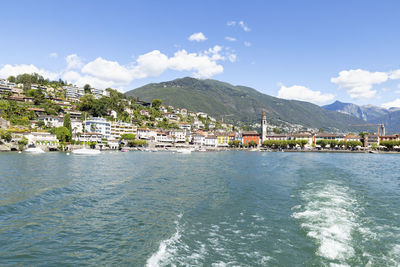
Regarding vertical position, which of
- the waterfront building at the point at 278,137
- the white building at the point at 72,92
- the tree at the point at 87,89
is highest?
the tree at the point at 87,89

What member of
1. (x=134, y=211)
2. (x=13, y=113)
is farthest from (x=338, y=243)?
(x=13, y=113)

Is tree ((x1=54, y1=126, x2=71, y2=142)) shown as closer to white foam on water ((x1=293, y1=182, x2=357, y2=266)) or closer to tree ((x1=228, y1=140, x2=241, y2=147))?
white foam on water ((x1=293, y1=182, x2=357, y2=266))

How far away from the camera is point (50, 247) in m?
8.45

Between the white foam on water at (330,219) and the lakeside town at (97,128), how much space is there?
72.5 m

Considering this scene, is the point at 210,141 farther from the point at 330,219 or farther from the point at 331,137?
the point at 330,219

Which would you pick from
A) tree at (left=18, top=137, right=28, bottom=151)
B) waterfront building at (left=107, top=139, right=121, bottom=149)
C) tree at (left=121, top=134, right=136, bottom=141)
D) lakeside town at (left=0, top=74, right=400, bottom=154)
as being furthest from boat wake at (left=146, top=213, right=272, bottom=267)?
tree at (left=121, top=134, right=136, bottom=141)

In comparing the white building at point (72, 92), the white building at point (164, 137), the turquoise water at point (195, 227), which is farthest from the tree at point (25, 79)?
the turquoise water at point (195, 227)

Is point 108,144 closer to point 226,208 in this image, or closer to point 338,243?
point 226,208

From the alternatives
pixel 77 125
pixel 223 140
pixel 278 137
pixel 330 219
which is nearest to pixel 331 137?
pixel 278 137

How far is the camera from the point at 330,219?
38.4ft

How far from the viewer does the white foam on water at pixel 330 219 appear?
8453 millimetres

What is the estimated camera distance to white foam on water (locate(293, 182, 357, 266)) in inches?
333

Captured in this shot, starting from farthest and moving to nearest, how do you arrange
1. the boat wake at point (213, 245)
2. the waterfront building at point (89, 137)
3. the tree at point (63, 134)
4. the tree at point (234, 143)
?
1. the tree at point (234, 143)
2. the waterfront building at point (89, 137)
3. the tree at point (63, 134)
4. the boat wake at point (213, 245)

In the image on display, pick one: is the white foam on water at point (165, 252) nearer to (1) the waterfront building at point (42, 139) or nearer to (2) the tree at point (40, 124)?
(1) the waterfront building at point (42, 139)
